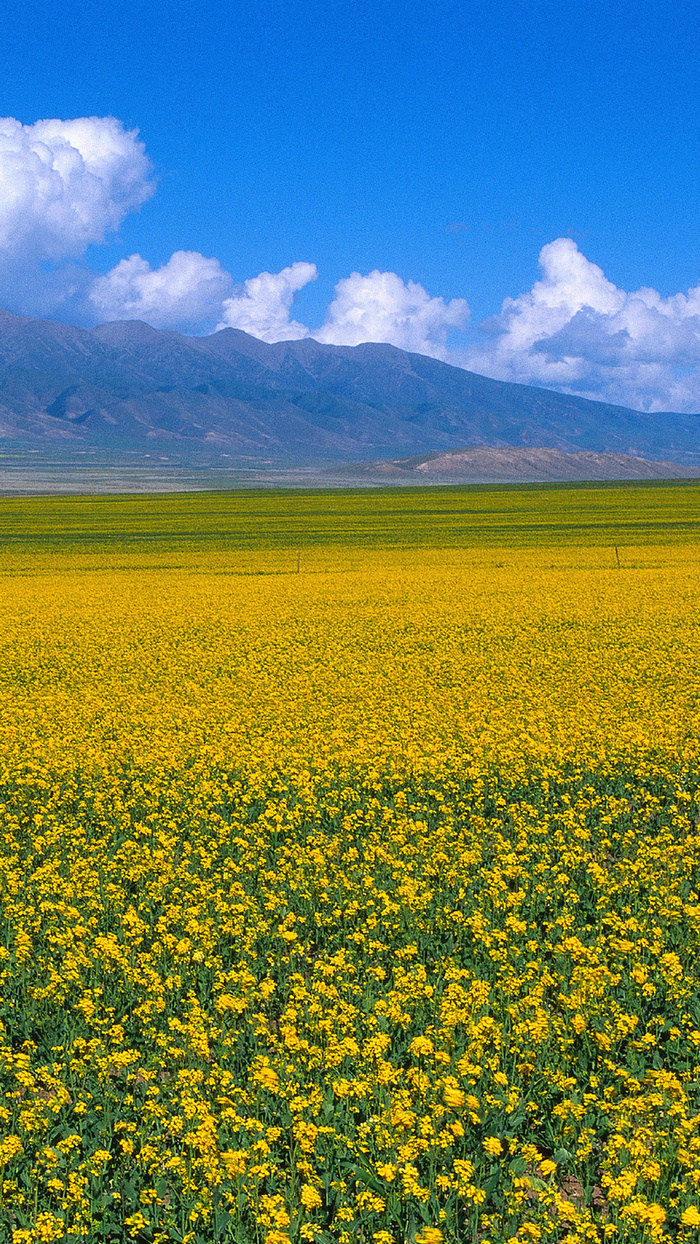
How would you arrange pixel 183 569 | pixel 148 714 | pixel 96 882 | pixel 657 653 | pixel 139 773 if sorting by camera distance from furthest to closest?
pixel 183 569, pixel 657 653, pixel 148 714, pixel 139 773, pixel 96 882

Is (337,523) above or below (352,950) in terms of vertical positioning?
above

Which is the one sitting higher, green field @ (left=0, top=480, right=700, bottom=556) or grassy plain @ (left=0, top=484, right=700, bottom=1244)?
green field @ (left=0, top=480, right=700, bottom=556)

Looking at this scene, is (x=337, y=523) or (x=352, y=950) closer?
(x=352, y=950)

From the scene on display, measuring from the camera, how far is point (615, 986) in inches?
323

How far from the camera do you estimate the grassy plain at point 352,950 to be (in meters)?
5.96

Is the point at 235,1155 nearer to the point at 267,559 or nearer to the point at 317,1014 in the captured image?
the point at 317,1014

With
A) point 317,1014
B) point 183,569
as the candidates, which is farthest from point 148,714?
point 183,569

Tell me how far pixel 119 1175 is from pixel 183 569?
4478cm

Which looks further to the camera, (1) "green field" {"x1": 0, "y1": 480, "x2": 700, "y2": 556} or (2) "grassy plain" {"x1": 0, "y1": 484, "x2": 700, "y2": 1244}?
(1) "green field" {"x1": 0, "y1": 480, "x2": 700, "y2": 556}

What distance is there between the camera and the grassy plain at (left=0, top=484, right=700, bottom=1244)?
19.5 feet

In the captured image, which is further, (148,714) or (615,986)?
(148,714)

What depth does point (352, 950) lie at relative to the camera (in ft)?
29.8

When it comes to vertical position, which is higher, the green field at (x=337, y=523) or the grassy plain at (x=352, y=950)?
the green field at (x=337, y=523)

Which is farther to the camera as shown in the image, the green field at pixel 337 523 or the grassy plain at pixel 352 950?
the green field at pixel 337 523
